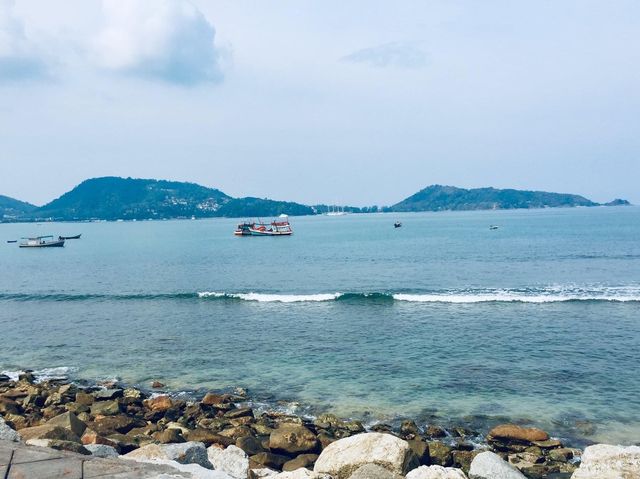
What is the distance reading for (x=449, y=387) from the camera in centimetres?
1972

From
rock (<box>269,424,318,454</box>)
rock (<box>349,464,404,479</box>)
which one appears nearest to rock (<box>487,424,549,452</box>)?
rock (<box>269,424,318,454</box>)

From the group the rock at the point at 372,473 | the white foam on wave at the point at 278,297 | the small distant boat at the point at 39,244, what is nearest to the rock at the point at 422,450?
the rock at the point at 372,473

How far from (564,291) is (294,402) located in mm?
30403

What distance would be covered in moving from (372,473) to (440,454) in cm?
480

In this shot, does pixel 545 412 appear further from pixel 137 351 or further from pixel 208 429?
pixel 137 351

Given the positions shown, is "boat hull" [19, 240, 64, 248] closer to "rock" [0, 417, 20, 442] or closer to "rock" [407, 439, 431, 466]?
"rock" [0, 417, 20, 442]

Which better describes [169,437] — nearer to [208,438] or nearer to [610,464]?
[208,438]

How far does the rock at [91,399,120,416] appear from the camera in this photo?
56.8 ft

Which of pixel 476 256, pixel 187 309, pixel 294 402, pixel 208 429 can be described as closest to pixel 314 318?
pixel 187 309

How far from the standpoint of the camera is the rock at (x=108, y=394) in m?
19.1

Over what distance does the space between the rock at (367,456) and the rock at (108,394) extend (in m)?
11.1

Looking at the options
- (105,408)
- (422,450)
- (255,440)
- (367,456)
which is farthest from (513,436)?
(105,408)

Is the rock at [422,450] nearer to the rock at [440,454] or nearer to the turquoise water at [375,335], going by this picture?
the rock at [440,454]

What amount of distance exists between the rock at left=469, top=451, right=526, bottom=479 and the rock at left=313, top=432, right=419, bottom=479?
1333mm
